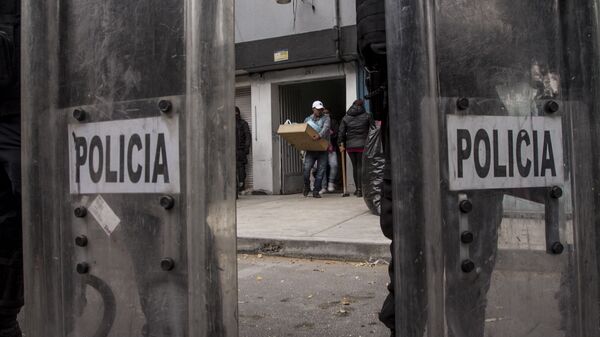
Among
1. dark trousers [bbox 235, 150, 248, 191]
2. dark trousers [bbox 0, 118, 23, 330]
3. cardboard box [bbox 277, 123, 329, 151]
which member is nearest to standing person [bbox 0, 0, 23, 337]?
dark trousers [bbox 0, 118, 23, 330]

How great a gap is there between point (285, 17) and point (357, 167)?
3.48m

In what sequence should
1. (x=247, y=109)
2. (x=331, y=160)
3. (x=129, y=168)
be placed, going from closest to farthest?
(x=129, y=168)
(x=331, y=160)
(x=247, y=109)

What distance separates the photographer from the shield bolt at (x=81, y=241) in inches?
52.8

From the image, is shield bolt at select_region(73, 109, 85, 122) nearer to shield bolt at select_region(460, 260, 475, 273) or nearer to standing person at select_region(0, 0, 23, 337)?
standing person at select_region(0, 0, 23, 337)

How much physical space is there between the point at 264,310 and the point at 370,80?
2078 millimetres

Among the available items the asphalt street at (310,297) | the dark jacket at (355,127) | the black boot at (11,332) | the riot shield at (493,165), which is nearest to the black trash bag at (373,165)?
the asphalt street at (310,297)

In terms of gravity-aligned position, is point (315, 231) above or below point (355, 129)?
below

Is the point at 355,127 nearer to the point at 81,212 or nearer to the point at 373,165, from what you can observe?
the point at 373,165

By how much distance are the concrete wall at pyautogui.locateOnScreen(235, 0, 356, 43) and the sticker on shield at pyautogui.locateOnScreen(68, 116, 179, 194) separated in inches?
332

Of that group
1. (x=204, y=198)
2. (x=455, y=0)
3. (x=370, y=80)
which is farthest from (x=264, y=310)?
(x=455, y=0)

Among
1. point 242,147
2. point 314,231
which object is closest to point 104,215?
point 314,231

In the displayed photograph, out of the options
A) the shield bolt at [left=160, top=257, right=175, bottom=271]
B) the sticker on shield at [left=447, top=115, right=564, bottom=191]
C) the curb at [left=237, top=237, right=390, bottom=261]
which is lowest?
the curb at [left=237, top=237, right=390, bottom=261]

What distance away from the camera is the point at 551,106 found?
49.2 inches

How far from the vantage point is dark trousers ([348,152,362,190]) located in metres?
8.80
